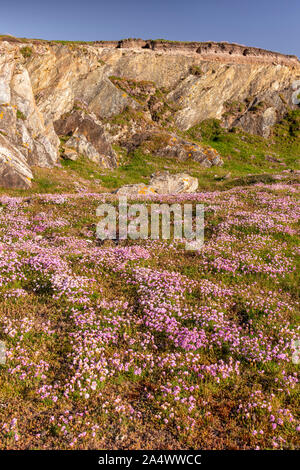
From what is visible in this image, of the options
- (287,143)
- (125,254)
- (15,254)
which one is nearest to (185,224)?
(125,254)

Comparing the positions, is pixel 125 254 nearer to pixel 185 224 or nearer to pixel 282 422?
pixel 185 224

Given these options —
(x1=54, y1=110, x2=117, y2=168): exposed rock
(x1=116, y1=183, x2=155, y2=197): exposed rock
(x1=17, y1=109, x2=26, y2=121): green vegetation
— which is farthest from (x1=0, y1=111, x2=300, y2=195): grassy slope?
(x1=17, y1=109, x2=26, y2=121): green vegetation

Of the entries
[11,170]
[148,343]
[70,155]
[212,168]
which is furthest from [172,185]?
[148,343]

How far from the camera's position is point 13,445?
16.8ft

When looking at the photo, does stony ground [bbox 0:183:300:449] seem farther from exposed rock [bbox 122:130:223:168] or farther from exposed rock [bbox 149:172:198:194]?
exposed rock [bbox 122:130:223:168]

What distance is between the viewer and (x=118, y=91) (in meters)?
46.6

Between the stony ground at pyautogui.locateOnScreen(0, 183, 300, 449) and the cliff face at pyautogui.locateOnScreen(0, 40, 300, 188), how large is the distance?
599 inches

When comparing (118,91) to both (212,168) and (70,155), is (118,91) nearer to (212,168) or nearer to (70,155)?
(70,155)

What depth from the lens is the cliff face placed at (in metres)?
28.6

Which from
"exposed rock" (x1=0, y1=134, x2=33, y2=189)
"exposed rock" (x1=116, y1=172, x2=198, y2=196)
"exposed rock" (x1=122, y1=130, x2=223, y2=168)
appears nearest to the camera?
"exposed rock" (x1=0, y1=134, x2=33, y2=189)

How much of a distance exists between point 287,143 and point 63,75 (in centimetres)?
4781

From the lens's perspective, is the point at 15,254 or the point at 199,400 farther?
the point at 15,254

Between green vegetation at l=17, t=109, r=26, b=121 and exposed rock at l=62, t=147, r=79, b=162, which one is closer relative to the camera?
green vegetation at l=17, t=109, r=26, b=121

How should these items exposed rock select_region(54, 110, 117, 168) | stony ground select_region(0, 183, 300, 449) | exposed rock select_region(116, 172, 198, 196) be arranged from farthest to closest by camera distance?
exposed rock select_region(54, 110, 117, 168) → exposed rock select_region(116, 172, 198, 196) → stony ground select_region(0, 183, 300, 449)
